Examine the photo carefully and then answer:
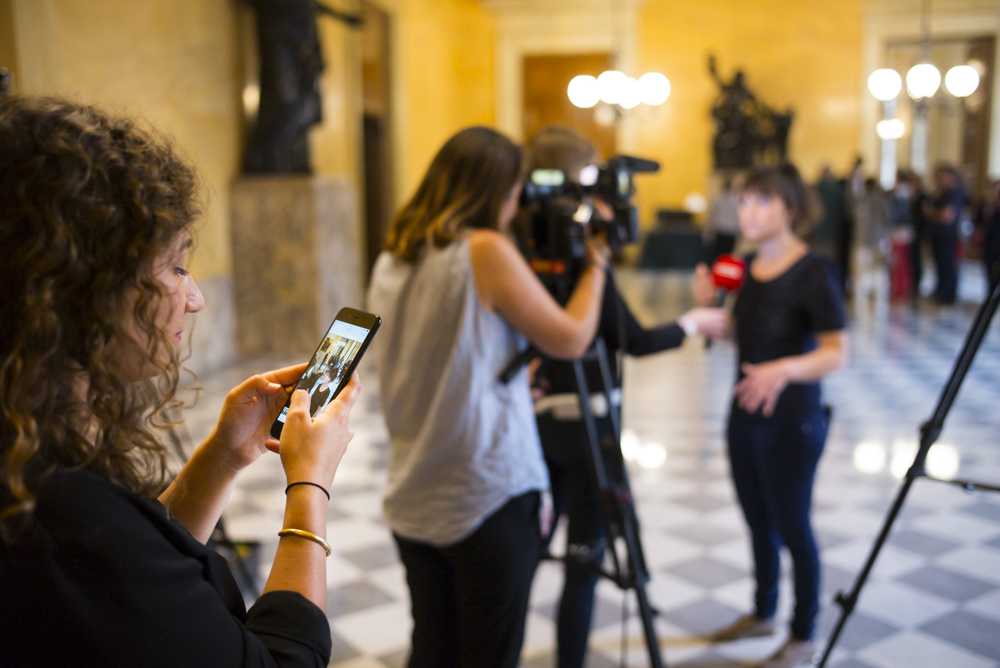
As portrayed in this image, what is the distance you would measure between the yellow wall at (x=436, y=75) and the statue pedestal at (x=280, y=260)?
10.6 feet

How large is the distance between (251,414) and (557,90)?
17672 mm

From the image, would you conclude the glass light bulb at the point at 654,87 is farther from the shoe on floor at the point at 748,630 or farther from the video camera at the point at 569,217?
the video camera at the point at 569,217

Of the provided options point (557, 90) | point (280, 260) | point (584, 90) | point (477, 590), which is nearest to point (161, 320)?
point (477, 590)

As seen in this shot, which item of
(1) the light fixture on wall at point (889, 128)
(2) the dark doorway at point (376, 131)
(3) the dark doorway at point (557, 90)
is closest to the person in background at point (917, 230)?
(1) the light fixture on wall at point (889, 128)

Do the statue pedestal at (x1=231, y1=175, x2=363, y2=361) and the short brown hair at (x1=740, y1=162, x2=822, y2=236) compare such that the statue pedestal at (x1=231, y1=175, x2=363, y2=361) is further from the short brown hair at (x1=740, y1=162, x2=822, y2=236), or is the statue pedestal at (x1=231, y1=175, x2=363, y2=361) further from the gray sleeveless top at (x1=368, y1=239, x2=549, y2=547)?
the gray sleeveless top at (x1=368, y1=239, x2=549, y2=547)

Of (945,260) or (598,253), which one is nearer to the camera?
(598,253)

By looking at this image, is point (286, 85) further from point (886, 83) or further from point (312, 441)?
point (886, 83)

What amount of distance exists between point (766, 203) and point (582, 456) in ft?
3.35

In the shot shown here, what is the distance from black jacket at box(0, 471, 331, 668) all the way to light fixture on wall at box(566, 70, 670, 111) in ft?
40.3

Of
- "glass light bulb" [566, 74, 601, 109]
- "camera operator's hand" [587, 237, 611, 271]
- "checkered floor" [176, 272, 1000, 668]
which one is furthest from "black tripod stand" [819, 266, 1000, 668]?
"glass light bulb" [566, 74, 601, 109]

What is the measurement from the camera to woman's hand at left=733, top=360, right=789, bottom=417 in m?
2.41

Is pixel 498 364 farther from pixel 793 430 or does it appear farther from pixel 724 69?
pixel 724 69

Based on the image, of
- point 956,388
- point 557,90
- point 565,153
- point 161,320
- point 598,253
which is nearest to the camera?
point 161,320

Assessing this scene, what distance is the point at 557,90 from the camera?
17.9 metres
